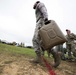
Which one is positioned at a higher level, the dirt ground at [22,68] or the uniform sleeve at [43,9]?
the uniform sleeve at [43,9]

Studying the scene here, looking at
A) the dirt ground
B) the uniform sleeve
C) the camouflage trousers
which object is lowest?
the dirt ground

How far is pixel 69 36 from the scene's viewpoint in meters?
10.4

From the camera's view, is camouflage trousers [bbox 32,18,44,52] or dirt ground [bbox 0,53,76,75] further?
camouflage trousers [bbox 32,18,44,52]

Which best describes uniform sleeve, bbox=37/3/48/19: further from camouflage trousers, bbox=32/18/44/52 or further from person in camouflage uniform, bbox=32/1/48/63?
camouflage trousers, bbox=32/18/44/52

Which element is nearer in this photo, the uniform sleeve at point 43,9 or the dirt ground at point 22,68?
the dirt ground at point 22,68

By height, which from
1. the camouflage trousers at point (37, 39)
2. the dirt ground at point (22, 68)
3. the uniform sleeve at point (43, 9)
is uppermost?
the uniform sleeve at point (43, 9)

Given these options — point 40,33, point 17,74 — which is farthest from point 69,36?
point 17,74

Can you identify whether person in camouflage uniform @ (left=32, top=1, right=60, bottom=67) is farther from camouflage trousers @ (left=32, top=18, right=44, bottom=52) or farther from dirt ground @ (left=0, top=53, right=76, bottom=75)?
dirt ground @ (left=0, top=53, right=76, bottom=75)

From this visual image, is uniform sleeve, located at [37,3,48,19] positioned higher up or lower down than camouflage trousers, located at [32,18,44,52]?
Answer: higher up

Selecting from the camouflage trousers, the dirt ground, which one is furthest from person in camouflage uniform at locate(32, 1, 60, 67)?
the dirt ground

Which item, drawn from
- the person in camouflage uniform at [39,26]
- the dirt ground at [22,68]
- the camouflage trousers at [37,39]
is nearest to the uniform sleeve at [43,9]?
the person in camouflage uniform at [39,26]

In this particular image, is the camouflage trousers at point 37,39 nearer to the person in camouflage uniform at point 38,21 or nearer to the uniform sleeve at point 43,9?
the person in camouflage uniform at point 38,21

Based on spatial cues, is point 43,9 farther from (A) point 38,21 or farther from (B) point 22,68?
(B) point 22,68

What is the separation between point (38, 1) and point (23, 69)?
2269mm
